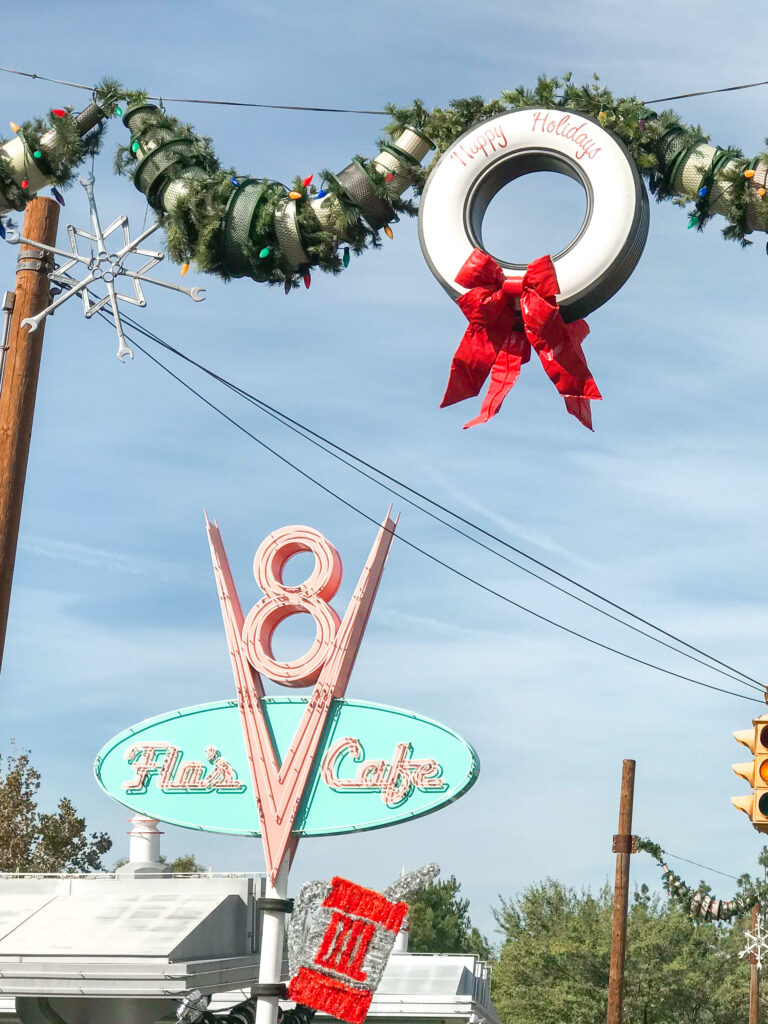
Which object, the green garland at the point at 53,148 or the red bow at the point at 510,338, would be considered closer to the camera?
the red bow at the point at 510,338

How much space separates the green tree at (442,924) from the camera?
3031 inches

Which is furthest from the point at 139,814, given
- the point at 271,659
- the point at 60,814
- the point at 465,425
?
the point at 60,814

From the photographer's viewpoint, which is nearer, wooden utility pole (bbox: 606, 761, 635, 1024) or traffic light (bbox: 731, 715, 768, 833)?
traffic light (bbox: 731, 715, 768, 833)

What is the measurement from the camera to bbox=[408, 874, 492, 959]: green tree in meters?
77.0

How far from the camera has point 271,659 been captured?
1873cm

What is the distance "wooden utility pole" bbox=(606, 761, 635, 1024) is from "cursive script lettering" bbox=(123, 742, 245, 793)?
23.7 ft

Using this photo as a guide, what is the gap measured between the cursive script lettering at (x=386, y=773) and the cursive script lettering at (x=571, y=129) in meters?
10.5

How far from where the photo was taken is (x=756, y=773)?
33.7ft

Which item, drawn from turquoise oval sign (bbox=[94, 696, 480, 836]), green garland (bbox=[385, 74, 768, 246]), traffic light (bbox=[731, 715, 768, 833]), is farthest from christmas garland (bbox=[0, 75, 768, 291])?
turquoise oval sign (bbox=[94, 696, 480, 836])

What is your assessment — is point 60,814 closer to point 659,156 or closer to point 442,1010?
point 442,1010

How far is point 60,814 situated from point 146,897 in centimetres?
1934

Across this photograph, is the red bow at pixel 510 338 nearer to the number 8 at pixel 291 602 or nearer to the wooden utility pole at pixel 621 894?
the number 8 at pixel 291 602

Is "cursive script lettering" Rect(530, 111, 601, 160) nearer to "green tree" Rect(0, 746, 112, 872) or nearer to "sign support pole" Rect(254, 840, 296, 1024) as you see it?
"sign support pole" Rect(254, 840, 296, 1024)

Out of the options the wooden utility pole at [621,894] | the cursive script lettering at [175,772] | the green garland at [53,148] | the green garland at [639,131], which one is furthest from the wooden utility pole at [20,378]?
the wooden utility pole at [621,894]
